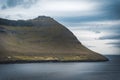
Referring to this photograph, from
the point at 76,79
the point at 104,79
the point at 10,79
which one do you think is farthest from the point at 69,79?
the point at 10,79

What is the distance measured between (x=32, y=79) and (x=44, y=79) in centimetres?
611

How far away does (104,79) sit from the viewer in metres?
144

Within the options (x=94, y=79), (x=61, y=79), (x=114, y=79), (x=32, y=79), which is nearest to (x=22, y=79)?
(x=32, y=79)

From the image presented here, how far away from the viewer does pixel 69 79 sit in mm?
145125

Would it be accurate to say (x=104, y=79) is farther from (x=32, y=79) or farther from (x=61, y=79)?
(x=32, y=79)

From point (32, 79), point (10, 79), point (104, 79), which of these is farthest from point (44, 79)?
point (104, 79)

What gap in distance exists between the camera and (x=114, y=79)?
14375cm

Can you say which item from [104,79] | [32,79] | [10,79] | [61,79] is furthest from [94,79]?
[10,79]

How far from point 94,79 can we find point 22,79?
3230cm

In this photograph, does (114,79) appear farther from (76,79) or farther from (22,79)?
(22,79)

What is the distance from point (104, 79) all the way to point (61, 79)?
63.3 ft

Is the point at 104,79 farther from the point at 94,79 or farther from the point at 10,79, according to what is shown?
the point at 10,79

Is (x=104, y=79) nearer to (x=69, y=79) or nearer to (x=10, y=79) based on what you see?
(x=69, y=79)

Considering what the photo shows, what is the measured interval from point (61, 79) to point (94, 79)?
14933mm
